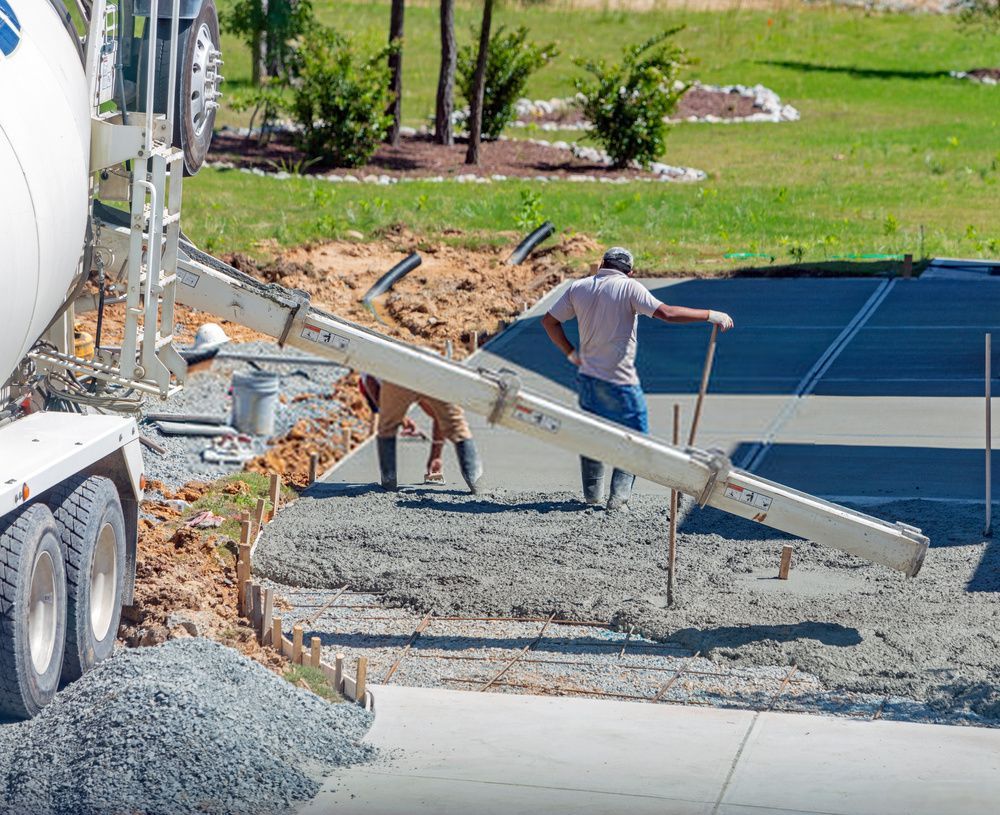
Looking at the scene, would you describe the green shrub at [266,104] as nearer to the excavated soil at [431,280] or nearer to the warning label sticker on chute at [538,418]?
the excavated soil at [431,280]

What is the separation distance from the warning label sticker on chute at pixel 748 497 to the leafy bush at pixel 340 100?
21.9 metres

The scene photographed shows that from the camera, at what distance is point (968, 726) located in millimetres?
7137

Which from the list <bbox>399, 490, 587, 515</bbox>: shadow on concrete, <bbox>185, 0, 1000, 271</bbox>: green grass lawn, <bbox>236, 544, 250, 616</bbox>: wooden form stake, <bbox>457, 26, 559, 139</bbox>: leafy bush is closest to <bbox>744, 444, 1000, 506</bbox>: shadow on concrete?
<bbox>399, 490, 587, 515</bbox>: shadow on concrete

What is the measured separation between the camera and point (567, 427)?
8.36m

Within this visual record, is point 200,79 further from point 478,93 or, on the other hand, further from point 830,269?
point 478,93

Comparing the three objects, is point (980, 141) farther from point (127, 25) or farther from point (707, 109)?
point (127, 25)

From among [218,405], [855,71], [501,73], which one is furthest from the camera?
[855,71]

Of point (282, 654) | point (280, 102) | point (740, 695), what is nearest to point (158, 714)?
point (282, 654)

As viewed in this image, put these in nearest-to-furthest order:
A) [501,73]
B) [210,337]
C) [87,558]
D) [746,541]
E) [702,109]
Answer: [87,558] < [746,541] < [210,337] < [501,73] < [702,109]

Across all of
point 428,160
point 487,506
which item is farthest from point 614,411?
point 428,160

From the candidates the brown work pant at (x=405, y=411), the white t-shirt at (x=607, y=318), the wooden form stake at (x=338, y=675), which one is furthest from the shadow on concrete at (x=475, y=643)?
the brown work pant at (x=405, y=411)

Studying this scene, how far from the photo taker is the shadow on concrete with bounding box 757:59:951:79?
4712 cm

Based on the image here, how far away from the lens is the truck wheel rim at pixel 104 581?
7.93m

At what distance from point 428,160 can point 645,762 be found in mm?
25761
